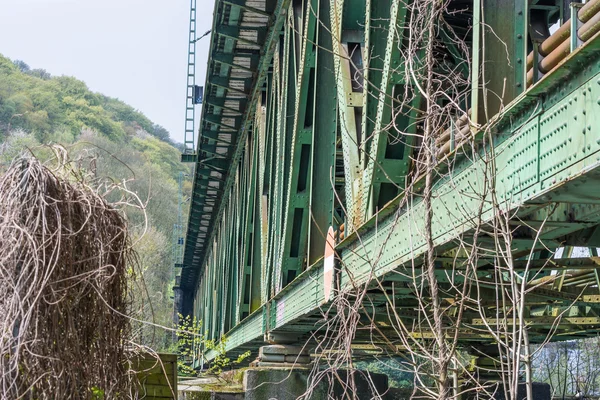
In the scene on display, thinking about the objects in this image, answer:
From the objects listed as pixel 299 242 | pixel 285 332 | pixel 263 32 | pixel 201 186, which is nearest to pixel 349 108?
pixel 299 242

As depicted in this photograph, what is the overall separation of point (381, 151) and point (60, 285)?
3768 mm

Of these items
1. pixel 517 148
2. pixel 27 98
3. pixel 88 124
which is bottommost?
pixel 517 148

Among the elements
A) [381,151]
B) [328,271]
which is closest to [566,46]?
[381,151]

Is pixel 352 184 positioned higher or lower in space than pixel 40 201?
higher

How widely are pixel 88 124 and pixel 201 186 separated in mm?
42592

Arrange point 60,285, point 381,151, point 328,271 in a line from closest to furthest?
point 60,285
point 381,151
point 328,271

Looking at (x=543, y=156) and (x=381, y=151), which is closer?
(x=543, y=156)

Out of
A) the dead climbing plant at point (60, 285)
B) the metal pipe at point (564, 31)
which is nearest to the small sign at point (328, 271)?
the metal pipe at point (564, 31)

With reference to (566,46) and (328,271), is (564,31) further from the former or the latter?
(328,271)

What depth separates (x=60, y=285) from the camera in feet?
17.4

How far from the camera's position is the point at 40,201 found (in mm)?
5289

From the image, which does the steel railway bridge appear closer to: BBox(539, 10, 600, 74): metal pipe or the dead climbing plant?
BBox(539, 10, 600, 74): metal pipe

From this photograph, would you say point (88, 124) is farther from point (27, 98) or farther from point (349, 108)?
point (349, 108)

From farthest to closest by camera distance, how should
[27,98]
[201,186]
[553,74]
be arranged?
[27,98] < [201,186] < [553,74]
